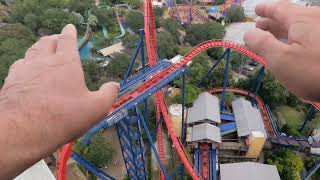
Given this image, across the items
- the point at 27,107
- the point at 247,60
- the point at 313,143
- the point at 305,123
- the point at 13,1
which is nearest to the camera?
the point at 27,107

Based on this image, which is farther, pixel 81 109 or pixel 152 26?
pixel 152 26

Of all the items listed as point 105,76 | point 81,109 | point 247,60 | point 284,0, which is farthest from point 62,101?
point 247,60

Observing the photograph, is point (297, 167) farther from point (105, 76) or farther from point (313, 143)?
point (105, 76)

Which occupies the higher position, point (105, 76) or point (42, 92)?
point (42, 92)

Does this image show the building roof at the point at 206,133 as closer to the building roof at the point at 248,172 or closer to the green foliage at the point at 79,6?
the building roof at the point at 248,172

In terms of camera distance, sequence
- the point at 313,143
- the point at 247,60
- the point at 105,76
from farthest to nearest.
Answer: the point at 247,60 → the point at 105,76 → the point at 313,143

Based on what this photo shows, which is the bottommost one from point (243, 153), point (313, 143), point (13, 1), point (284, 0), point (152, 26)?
point (243, 153)

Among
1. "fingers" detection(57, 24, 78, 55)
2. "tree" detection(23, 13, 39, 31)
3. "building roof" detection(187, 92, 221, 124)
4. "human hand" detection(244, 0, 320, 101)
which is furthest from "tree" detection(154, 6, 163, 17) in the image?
"human hand" detection(244, 0, 320, 101)
